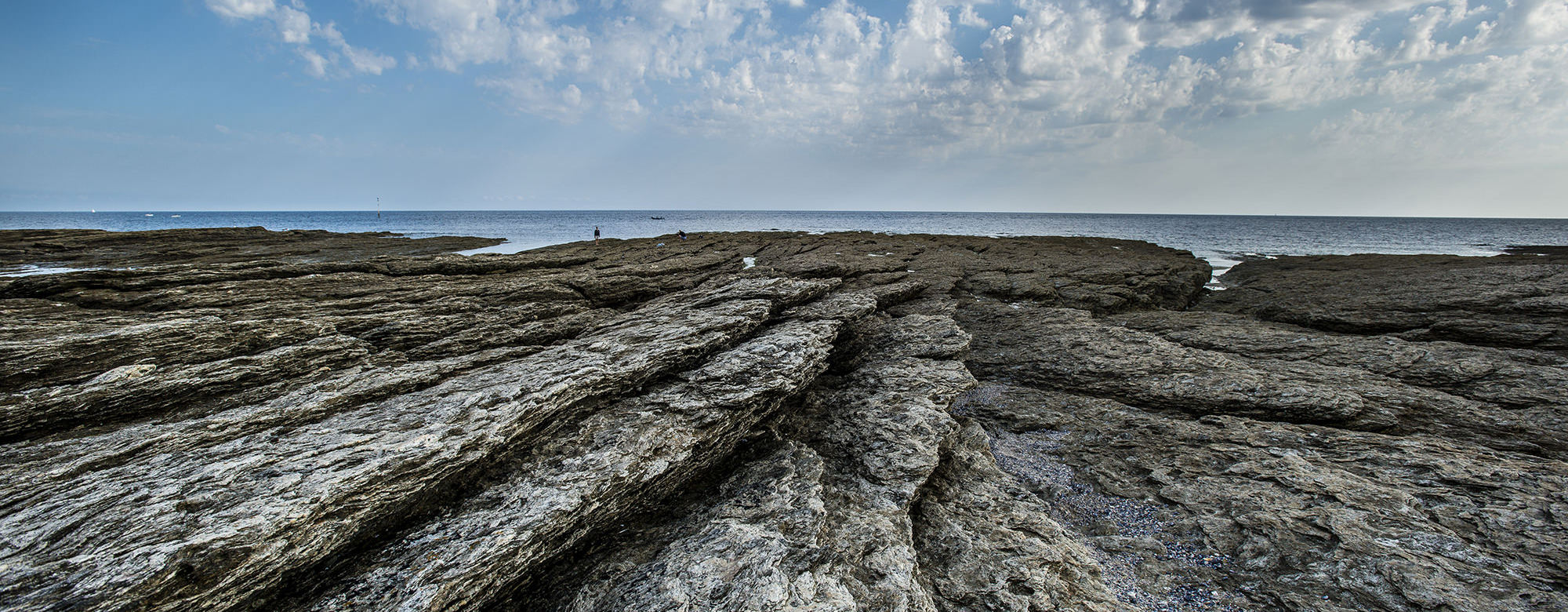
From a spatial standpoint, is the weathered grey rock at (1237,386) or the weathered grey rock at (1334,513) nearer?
the weathered grey rock at (1334,513)

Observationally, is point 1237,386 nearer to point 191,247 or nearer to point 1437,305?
point 1437,305

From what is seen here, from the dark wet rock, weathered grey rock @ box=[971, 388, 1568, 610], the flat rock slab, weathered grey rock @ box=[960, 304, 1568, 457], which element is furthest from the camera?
the flat rock slab

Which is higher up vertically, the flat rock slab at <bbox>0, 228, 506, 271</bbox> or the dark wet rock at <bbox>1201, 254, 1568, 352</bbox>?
the flat rock slab at <bbox>0, 228, 506, 271</bbox>

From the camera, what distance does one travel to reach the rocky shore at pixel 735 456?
7.14m

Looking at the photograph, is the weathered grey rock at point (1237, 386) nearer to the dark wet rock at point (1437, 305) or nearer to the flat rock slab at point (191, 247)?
the dark wet rock at point (1437, 305)

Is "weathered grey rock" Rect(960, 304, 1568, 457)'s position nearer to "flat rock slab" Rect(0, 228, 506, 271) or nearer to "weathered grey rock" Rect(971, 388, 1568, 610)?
"weathered grey rock" Rect(971, 388, 1568, 610)

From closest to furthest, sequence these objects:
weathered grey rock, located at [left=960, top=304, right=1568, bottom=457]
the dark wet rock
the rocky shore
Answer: the rocky shore → weathered grey rock, located at [left=960, top=304, right=1568, bottom=457] → the dark wet rock

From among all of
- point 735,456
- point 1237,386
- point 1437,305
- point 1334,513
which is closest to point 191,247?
point 735,456

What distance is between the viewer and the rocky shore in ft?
23.4

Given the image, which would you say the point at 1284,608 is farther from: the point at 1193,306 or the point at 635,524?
the point at 1193,306

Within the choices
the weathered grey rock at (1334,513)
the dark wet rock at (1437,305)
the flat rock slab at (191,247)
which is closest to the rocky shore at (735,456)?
the weathered grey rock at (1334,513)

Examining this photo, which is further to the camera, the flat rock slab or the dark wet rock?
the flat rock slab

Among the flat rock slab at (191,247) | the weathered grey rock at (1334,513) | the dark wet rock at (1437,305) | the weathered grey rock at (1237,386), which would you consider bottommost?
the weathered grey rock at (1334,513)

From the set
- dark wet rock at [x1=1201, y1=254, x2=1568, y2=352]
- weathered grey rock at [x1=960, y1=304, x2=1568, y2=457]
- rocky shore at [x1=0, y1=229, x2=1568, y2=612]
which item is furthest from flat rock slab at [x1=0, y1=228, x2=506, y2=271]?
dark wet rock at [x1=1201, y1=254, x2=1568, y2=352]
